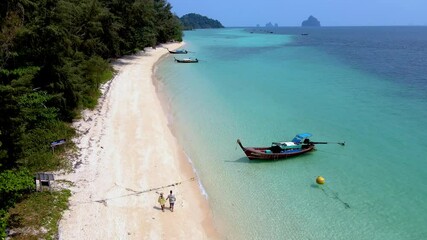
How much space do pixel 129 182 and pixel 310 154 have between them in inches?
537

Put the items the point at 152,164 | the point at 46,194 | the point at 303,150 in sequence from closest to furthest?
the point at 46,194 → the point at 152,164 → the point at 303,150

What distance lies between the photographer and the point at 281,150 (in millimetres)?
25641

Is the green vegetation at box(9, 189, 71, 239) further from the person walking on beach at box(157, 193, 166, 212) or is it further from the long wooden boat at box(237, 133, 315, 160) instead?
the long wooden boat at box(237, 133, 315, 160)

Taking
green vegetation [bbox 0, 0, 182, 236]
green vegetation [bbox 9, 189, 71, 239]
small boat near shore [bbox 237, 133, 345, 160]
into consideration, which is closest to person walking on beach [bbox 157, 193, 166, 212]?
green vegetation [bbox 9, 189, 71, 239]

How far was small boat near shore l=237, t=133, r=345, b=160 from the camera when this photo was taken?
2492 centimetres

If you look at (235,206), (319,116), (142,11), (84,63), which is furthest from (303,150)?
(142,11)

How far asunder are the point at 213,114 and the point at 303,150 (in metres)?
11.5

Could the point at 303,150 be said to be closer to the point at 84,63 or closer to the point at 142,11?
the point at 84,63

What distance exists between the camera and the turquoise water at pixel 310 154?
1908 centimetres

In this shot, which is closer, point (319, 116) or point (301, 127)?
point (301, 127)

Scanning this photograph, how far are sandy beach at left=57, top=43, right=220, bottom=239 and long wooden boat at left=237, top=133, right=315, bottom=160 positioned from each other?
14.5ft

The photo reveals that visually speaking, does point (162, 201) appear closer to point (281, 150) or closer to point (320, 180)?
point (320, 180)

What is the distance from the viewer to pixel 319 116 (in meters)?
36.3

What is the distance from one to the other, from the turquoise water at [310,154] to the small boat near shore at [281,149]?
20.0 inches
